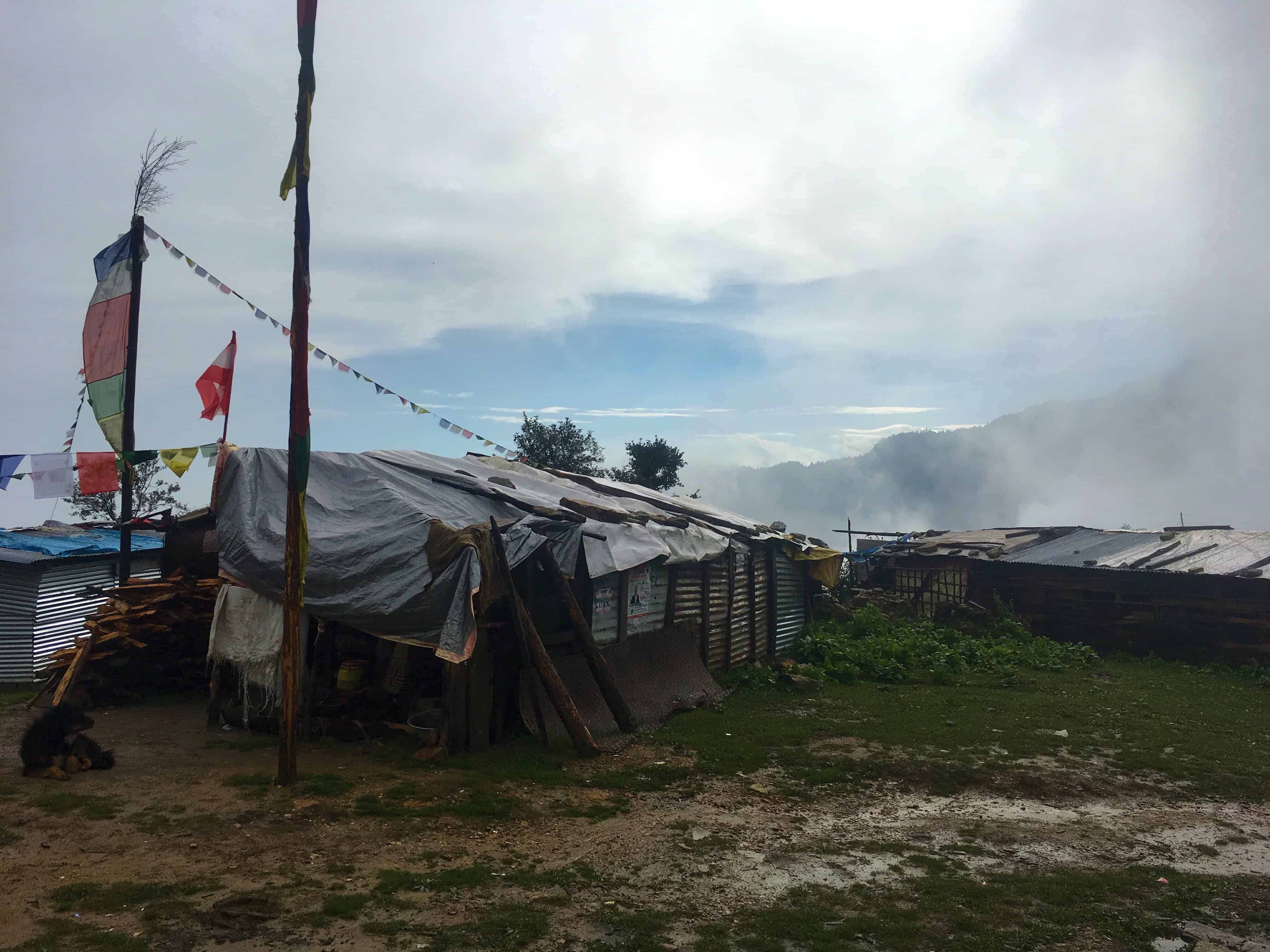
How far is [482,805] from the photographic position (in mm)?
7504

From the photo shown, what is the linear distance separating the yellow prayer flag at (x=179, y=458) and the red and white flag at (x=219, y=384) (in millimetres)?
1636

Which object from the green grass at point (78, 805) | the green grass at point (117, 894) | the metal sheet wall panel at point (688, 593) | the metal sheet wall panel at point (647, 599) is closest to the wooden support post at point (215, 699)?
the green grass at point (78, 805)

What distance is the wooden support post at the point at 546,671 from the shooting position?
927 centimetres

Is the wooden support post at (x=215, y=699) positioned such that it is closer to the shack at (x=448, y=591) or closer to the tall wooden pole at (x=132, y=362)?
the shack at (x=448, y=591)

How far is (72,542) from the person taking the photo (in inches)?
637

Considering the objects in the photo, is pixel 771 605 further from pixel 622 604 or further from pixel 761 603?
pixel 622 604

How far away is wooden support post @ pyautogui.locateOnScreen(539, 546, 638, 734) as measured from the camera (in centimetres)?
987

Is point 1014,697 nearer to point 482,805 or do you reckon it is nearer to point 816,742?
point 816,742

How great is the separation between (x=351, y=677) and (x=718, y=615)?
277 inches

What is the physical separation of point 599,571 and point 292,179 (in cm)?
559

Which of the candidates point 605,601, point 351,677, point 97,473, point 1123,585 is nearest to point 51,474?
point 97,473

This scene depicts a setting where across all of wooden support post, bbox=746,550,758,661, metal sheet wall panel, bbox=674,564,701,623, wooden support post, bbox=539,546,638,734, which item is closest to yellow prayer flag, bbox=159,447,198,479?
wooden support post, bbox=539,546,638,734

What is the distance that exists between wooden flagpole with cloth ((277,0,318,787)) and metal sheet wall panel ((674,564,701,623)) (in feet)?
22.2

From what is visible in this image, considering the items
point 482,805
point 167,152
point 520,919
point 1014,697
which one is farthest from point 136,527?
point 1014,697
